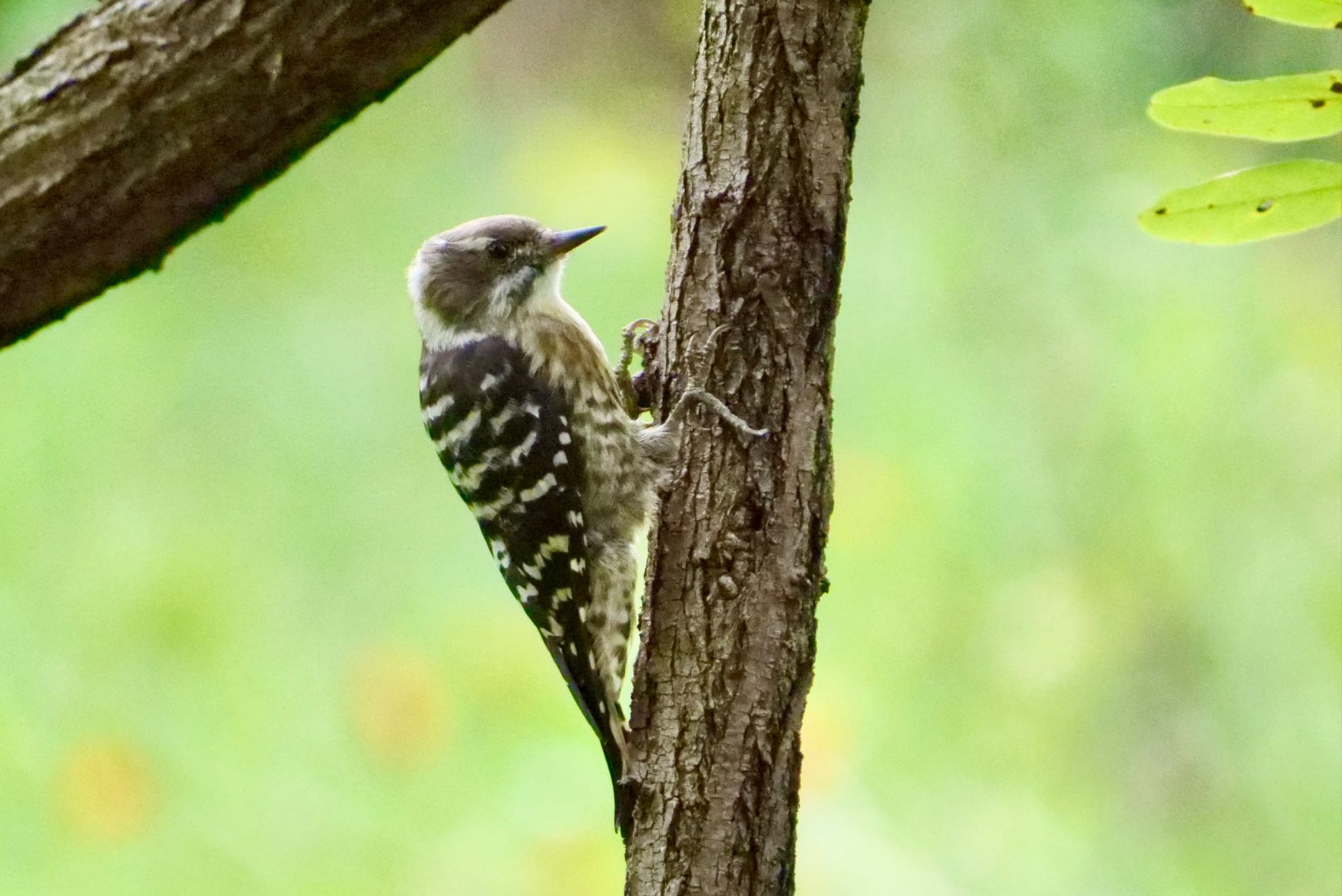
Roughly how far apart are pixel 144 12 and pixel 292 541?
1.86m

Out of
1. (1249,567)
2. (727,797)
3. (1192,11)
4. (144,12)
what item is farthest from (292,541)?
(1192,11)

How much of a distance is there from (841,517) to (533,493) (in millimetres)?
1356

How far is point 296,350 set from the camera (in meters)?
3.96

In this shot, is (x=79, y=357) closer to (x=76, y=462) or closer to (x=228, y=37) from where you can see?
(x=76, y=462)

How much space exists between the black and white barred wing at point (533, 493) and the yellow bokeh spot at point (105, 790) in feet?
5.04

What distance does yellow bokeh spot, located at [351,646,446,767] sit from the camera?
3801 mm

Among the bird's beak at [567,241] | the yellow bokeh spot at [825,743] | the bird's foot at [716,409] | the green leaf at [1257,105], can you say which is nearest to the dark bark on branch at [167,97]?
the bird's beak at [567,241]

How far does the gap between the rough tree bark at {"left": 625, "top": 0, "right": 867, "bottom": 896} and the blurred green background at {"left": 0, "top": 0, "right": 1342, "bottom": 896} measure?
160cm

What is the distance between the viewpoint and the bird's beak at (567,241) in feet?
9.58

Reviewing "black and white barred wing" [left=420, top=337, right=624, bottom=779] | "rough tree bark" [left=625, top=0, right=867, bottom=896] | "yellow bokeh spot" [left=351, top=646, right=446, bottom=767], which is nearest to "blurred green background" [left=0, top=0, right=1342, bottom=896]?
"yellow bokeh spot" [left=351, top=646, right=446, bottom=767]

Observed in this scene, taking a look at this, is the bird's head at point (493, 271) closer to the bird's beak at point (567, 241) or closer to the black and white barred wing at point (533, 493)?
the bird's beak at point (567, 241)

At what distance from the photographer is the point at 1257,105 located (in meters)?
1.79

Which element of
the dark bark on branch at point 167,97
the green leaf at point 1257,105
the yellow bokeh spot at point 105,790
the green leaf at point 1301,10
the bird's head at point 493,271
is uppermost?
the bird's head at point 493,271

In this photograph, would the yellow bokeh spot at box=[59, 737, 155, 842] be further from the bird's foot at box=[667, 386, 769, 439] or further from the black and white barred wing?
the bird's foot at box=[667, 386, 769, 439]
